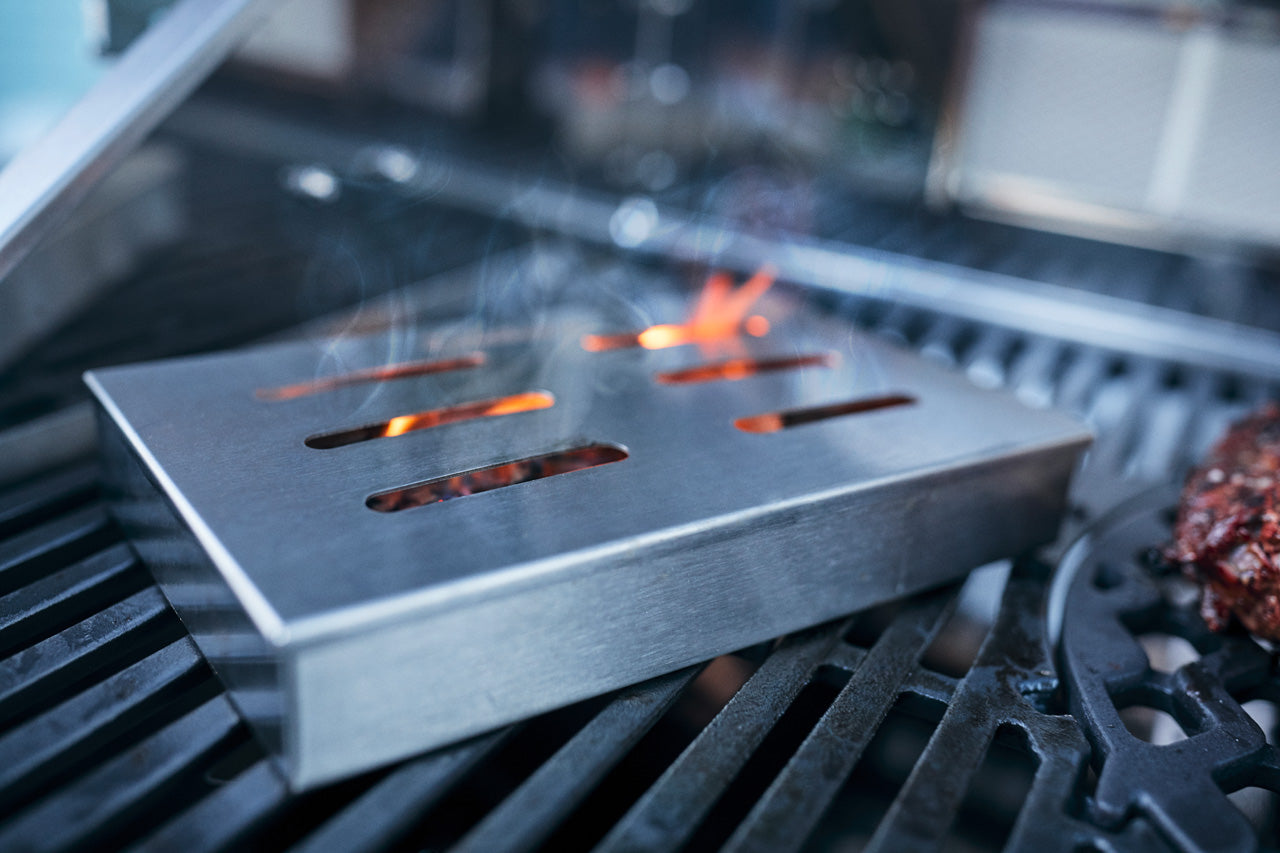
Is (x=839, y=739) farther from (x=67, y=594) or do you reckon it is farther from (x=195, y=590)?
(x=67, y=594)

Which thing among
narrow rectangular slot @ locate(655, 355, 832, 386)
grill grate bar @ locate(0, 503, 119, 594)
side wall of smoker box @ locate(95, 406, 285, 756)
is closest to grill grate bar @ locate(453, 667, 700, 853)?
side wall of smoker box @ locate(95, 406, 285, 756)

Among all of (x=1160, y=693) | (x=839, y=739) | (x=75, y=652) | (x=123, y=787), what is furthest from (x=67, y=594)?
(x=1160, y=693)

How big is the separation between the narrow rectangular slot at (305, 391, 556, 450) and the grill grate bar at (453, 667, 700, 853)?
0.88 feet

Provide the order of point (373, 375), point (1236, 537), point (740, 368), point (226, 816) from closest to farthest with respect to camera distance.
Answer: point (226, 816)
point (1236, 537)
point (373, 375)
point (740, 368)

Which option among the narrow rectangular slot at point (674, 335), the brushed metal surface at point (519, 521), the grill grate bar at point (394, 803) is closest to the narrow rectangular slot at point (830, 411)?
the brushed metal surface at point (519, 521)

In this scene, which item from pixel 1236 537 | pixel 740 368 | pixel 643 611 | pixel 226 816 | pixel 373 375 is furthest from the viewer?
pixel 740 368

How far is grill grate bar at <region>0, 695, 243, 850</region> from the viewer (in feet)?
1.59

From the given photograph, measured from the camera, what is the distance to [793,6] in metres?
2.07

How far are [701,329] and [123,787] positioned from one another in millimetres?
726

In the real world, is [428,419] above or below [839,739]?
above

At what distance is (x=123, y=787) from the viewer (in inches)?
20.4

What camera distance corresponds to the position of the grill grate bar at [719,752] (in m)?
0.53

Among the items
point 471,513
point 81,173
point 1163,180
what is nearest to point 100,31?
point 81,173

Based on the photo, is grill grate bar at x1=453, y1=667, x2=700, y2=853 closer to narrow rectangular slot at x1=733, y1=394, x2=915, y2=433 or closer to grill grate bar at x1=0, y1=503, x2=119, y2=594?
narrow rectangular slot at x1=733, y1=394, x2=915, y2=433
